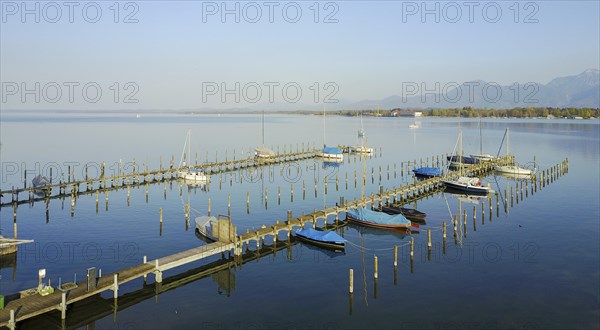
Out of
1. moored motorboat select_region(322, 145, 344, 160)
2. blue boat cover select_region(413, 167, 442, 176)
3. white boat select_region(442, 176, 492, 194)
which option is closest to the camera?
white boat select_region(442, 176, 492, 194)

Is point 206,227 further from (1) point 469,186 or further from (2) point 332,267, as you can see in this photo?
(1) point 469,186

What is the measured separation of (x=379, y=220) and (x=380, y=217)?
0.37 metres

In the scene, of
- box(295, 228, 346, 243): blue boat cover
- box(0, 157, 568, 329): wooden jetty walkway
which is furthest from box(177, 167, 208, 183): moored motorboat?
box(295, 228, 346, 243): blue boat cover

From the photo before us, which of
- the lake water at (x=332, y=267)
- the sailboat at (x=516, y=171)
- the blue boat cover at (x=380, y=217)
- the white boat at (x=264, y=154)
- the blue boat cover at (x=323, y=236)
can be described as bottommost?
the lake water at (x=332, y=267)

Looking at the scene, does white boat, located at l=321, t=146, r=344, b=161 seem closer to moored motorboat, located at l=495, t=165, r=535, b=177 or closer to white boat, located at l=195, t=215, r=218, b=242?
moored motorboat, located at l=495, t=165, r=535, b=177

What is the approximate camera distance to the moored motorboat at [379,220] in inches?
1882

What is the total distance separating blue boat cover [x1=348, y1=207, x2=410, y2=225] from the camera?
157 ft

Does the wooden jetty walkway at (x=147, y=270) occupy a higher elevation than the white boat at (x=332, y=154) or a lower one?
lower

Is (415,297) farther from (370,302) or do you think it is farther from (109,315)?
(109,315)

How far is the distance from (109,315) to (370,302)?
53.5 ft

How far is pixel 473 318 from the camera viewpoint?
28.5m

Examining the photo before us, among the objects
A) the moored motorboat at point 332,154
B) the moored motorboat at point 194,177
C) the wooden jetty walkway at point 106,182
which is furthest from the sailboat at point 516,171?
the moored motorboat at point 194,177

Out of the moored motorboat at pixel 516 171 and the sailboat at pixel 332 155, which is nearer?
the moored motorboat at pixel 516 171

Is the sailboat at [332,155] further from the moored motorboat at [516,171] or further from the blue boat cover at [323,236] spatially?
the blue boat cover at [323,236]
